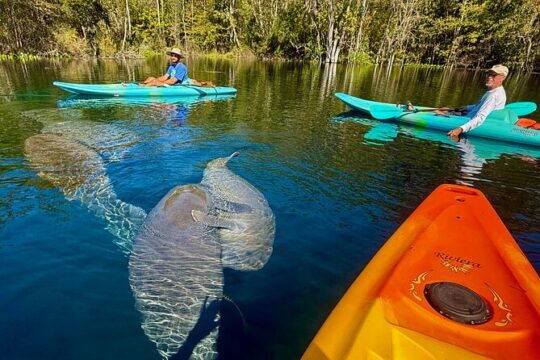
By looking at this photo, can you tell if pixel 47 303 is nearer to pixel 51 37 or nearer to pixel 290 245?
pixel 290 245

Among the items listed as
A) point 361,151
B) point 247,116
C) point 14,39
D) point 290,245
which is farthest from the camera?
point 14,39

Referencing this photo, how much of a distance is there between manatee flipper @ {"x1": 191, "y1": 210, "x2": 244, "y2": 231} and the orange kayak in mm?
2324

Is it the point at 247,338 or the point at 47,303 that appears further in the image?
the point at 47,303

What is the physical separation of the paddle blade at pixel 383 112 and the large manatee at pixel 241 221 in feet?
26.0

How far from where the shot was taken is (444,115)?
460 inches

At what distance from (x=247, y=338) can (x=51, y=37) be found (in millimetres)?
39948

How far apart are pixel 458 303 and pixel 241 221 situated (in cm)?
326

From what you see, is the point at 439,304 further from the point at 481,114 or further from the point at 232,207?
the point at 481,114

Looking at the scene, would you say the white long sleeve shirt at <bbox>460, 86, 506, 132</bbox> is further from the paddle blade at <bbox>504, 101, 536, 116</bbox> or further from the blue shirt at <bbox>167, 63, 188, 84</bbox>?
the blue shirt at <bbox>167, 63, 188, 84</bbox>

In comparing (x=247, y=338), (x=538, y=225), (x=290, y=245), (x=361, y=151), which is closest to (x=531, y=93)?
(x=361, y=151)

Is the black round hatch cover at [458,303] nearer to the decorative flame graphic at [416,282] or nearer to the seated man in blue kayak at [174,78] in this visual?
the decorative flame graphic at [416,282]

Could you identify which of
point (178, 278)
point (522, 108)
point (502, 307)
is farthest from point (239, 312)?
point (522, 108)

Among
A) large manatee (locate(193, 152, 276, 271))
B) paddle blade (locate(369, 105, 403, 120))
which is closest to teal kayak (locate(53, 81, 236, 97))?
paddle blade (locate(369, 105, 403, 120))

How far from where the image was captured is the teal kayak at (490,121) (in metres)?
10.7
